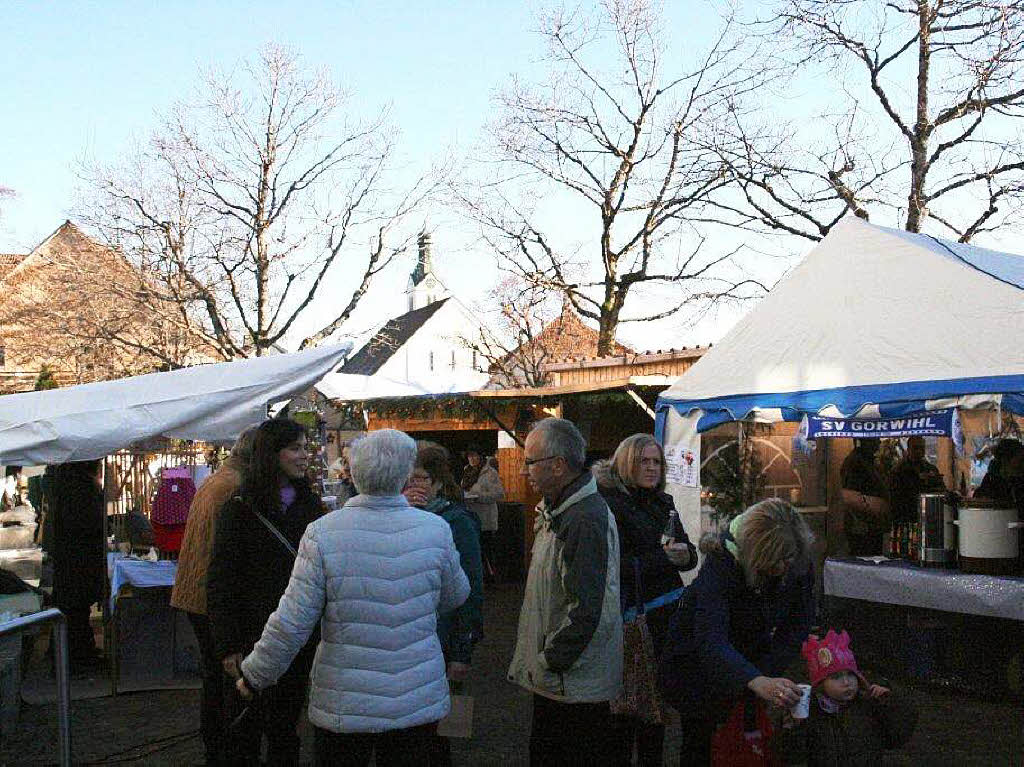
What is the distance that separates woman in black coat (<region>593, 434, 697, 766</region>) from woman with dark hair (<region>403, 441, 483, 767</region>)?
60cm

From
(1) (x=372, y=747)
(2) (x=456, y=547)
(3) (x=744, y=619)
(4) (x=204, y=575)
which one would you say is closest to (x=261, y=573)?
(2) (x=456, y=547)

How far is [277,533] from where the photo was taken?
3990 millimetres

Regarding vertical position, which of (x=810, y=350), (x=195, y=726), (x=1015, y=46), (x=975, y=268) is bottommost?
(x=195, y=726)

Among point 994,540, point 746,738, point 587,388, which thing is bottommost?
point 746,738

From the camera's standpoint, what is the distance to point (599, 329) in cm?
2061

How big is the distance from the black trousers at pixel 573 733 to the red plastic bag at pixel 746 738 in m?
0.48

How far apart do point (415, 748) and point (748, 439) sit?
6294mm

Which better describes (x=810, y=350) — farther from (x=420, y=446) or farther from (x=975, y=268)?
(x=420, y=446)

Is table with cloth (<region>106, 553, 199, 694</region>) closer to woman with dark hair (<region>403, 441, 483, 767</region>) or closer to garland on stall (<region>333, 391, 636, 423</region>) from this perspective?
woman with dark hair (<region>403, 441, 483, 767</region>)

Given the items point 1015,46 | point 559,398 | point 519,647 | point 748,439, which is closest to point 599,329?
point 559,398

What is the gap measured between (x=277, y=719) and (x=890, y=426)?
462 centimetres

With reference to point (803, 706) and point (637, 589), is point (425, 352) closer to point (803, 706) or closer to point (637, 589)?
point (637, 589)

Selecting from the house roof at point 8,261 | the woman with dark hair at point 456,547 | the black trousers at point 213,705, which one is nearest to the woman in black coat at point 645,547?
the woman with dark hair at point 456,547

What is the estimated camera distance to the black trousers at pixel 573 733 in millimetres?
3607
